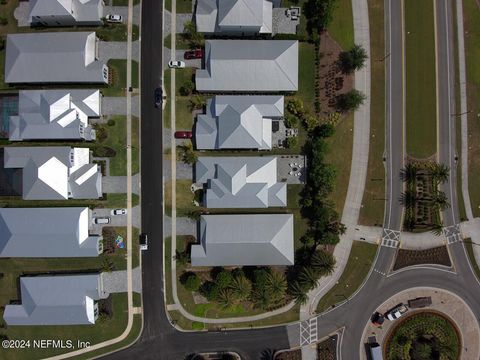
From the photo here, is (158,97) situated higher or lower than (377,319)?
higher

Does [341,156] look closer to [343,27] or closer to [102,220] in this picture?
[343,27]

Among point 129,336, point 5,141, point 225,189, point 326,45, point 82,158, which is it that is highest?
point 326,45

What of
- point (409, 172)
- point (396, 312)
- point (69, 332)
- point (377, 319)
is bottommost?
point (69, 332)

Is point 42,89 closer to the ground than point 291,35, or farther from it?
closer to the ground

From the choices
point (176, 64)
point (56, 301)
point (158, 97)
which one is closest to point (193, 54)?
point (176, 64)

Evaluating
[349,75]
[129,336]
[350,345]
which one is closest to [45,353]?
[129,336]

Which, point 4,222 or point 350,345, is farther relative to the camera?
point 350,345

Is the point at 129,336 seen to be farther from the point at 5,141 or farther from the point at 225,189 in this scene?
the point at 5,141

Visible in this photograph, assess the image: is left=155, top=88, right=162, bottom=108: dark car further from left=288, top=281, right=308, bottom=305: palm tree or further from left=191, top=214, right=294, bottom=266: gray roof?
left=288, top=281, right=308, bottom=305: palm tree
